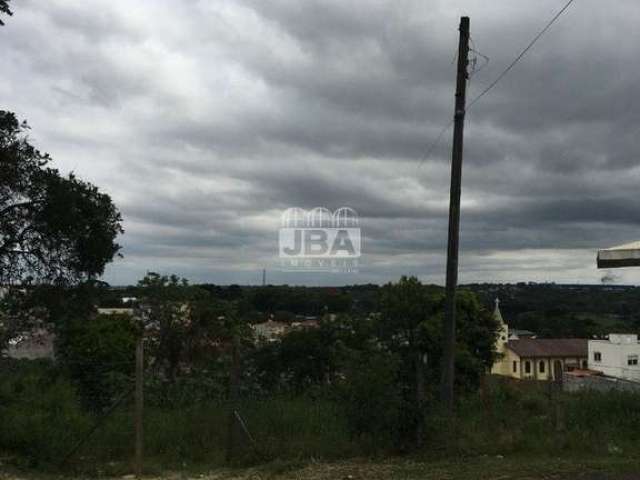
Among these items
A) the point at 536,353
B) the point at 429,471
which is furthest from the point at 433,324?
the point at 536,353

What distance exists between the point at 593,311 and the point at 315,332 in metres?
36.3

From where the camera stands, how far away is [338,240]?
18.3 m

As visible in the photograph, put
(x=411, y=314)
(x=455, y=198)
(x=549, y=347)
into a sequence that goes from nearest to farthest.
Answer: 1. (x=455, y=198)
2. (x=411, y=314)
3. (x=549, y=347)

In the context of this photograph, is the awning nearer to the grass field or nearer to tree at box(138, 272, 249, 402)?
the grass field

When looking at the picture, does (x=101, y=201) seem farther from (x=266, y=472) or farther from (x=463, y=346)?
(x=463, y=346)

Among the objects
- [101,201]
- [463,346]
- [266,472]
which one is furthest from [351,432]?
[463,346]

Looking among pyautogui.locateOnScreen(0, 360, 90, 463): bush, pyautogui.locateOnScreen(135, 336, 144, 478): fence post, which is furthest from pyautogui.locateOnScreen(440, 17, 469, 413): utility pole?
pyautogui.locateOnScreen(0, 360, 90, 463): bush

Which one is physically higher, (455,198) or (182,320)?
(455,198)

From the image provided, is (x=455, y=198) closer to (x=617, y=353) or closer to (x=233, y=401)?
(x=233, y=401)

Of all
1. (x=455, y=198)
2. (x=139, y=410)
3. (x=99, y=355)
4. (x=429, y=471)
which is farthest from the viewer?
(x=99, y=355)

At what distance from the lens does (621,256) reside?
23.5 ft

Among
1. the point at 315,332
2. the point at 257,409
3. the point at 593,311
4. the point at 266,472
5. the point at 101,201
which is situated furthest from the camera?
the point at 593,311

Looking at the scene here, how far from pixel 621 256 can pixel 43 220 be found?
524 inches

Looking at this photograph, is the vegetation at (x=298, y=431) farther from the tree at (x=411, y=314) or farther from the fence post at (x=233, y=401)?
the tree at (x=411, y=314)
